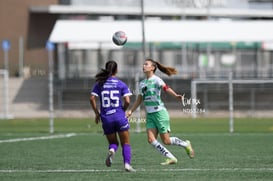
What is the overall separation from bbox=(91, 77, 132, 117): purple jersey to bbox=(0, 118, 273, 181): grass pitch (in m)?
1.03

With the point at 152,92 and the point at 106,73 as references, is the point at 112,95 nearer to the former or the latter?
the point at 106,73

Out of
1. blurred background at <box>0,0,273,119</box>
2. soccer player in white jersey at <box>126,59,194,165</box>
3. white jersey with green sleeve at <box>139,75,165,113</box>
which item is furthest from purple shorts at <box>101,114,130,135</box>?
blurred background at <box>0,0,273,119</box>

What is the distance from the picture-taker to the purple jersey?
50.0 ft

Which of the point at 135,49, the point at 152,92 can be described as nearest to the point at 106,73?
the point at 152,92

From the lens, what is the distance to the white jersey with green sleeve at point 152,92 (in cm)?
1617

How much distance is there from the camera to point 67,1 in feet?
162

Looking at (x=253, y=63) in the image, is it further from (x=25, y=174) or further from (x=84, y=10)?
(x=25, y=174)

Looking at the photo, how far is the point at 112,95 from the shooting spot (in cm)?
1523

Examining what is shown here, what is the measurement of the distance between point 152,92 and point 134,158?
2.43 m

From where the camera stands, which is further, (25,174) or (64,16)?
(64,16)

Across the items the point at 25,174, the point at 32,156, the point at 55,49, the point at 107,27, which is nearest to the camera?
the point at 25,174

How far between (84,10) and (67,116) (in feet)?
33.7

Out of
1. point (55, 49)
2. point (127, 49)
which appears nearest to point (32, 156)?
point (127, 49)

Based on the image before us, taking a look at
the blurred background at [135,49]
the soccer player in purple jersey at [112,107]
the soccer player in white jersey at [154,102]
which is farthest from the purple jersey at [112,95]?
the blurred background at [135,49]
